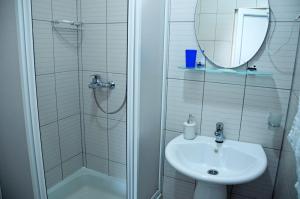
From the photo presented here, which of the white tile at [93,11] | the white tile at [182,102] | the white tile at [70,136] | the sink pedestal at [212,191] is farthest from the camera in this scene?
the white tile at [70,136]

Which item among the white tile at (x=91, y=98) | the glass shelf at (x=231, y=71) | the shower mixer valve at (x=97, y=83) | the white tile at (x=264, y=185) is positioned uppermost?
the glass shelf at (x=231, y=71)

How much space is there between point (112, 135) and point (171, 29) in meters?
0.95

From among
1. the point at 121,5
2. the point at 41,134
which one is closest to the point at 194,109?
the point at 121,5

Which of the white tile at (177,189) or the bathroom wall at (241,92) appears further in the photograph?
the white tile at (177,189)

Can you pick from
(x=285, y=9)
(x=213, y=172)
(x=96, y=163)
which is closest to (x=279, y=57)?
(x=285, y=9)

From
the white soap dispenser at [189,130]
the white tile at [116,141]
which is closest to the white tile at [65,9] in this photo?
the white tile at [116,141]

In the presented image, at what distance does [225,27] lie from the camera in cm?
146

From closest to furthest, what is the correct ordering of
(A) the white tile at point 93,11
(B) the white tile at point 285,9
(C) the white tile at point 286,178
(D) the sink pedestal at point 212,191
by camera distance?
1. (C) the white tile at point 286,178
2. (B) the white tile at point 285,9
3. (D) the sink pedestal at point 212,191
4. (A) the white tile at point 93,11

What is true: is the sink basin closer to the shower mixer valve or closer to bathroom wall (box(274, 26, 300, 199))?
bathroom wall (box(274, 26, 300, 199))

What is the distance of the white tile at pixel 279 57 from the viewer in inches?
52.4

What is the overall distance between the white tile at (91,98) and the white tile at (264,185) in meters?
1.17

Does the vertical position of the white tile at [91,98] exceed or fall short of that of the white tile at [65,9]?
it falls short

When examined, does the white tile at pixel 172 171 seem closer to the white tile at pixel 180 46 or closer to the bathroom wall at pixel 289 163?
the white tile at pixel 180 46

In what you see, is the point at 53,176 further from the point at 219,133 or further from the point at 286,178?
the point at 286,178
